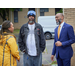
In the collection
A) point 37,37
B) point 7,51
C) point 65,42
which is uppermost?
point 37,37

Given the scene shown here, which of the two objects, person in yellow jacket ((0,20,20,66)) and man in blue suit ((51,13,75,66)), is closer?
person in yellow jacket ((0,20,20,66))

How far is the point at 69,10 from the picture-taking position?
3477 millimetres

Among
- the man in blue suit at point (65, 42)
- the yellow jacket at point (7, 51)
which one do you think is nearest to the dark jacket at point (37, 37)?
the man in blue suit at point (65, 42)

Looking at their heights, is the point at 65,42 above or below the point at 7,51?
above

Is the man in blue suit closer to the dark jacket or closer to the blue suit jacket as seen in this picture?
the blue suit jacket

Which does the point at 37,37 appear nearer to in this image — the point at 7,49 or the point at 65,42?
the point at 65,42

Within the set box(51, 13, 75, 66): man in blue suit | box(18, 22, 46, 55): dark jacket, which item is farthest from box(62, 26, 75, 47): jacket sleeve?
box(18, 22, 46, 55): dark jacket

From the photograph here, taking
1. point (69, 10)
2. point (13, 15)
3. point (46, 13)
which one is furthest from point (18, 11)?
point (69, 10)

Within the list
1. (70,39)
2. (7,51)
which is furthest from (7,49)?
(70,39)

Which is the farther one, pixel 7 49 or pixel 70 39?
pixel 70 39

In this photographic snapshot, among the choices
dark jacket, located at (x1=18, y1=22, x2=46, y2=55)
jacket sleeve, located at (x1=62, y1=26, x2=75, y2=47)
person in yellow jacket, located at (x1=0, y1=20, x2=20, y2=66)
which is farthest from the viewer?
dark jacket, located at (x1=18, y1=22, x2=46, y2=55)

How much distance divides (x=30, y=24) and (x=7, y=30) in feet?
2.08

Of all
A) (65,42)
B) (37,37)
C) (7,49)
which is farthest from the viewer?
(37,37)

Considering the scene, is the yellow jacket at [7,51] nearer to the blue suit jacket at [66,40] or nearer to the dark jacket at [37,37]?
the dark jacket at [37,37]
